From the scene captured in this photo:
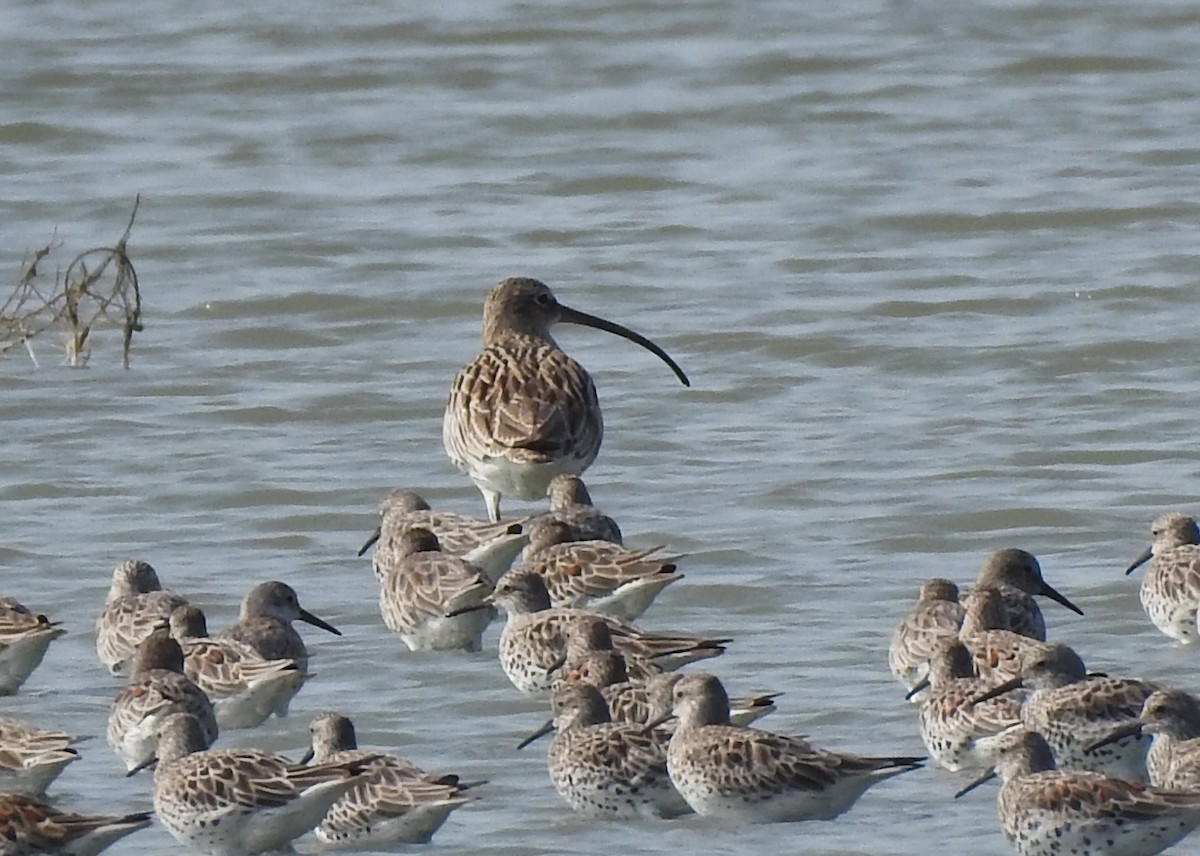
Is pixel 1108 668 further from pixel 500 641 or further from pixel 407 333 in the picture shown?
pixel 407 333

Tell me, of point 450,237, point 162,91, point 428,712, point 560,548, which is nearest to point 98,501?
point 560,548

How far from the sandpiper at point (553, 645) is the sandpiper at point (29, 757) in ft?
5.38

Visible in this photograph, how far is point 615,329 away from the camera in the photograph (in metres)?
14.6

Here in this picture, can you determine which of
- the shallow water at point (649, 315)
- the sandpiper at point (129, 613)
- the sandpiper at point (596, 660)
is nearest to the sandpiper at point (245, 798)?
the shallow water at point (649, 315)

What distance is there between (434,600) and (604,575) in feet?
1.97

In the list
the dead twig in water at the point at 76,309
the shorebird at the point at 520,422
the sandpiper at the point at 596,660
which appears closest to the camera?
the sandpiper at the point at 596,660

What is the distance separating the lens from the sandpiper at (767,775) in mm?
8414

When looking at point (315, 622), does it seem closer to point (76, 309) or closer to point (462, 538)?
point (462, 538)

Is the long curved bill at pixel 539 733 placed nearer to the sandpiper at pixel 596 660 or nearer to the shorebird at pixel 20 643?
the sandpiper at pixel 596 660

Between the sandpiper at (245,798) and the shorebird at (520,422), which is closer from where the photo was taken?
the sandpiper at (245,798)

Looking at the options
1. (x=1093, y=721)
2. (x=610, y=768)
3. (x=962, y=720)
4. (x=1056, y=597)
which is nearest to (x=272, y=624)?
(x=610, y=768)

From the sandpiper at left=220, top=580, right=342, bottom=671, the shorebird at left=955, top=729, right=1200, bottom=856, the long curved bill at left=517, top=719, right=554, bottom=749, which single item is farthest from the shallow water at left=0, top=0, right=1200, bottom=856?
the shorebird at left=955, top=729, right=1200, bottom=856

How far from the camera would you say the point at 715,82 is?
2303 cm

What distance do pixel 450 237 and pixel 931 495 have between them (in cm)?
675
